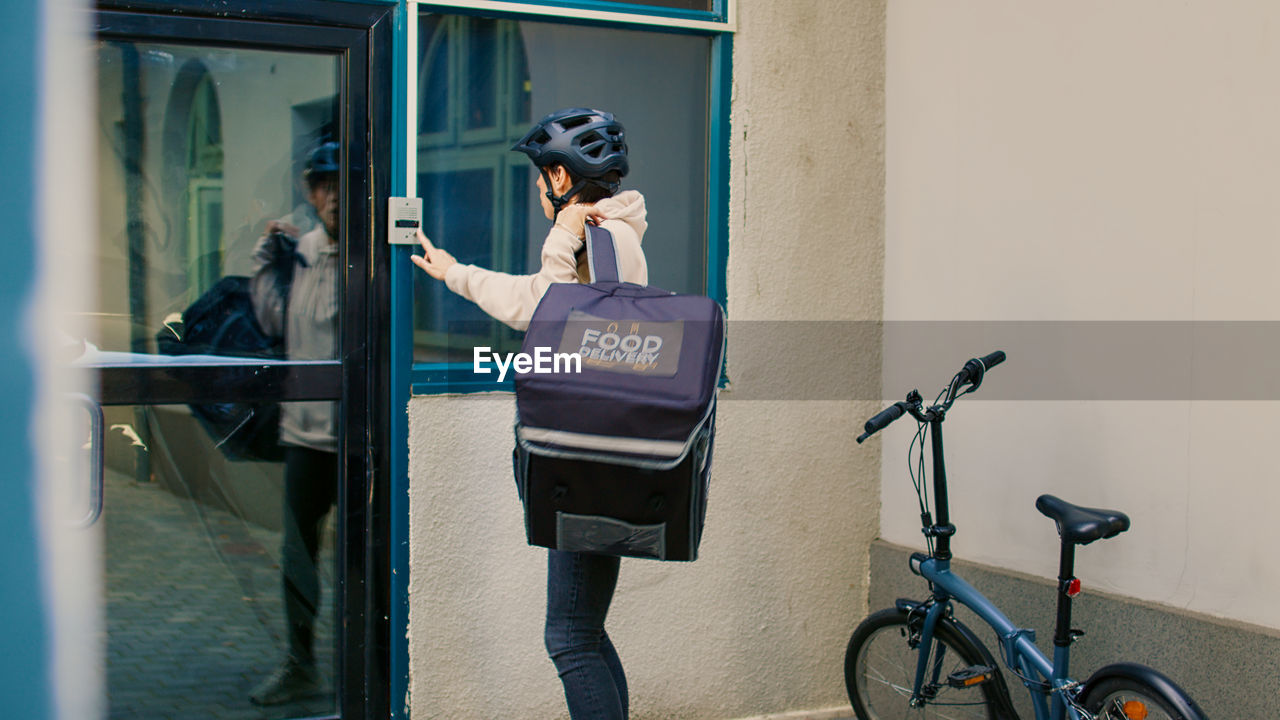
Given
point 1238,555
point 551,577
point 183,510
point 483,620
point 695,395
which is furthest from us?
point 483,620

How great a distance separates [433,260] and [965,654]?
2027 mm

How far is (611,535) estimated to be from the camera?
2.43m

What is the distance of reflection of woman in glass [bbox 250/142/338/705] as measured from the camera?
11.2ft

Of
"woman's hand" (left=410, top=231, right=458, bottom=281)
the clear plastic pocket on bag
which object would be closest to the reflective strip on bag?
the clear plastic pocket on bag

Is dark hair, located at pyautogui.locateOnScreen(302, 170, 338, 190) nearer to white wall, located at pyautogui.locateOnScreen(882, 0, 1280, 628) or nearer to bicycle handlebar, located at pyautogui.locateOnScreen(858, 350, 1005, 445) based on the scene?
bicycle handlebar, located at pyautogui.locateOnScreen(858, 350, 1005, 445)

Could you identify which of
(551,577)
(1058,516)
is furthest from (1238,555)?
(551,577)

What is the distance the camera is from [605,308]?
2.49m

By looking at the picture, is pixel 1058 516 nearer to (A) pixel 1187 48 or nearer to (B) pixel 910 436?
(B) pixel 910 436

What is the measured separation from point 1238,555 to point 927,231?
152 cm

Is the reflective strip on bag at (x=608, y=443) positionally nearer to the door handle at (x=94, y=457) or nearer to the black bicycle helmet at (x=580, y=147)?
the black bicycle helmet at (x=580, y=147)

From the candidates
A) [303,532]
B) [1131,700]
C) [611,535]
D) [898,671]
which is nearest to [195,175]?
[303,532]

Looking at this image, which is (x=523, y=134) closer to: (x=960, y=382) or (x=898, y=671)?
(x=960, y=382)

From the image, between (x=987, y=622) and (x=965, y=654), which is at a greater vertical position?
(x=987, y=622)

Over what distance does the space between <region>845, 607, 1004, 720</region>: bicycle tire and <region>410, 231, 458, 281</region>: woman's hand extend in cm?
180
